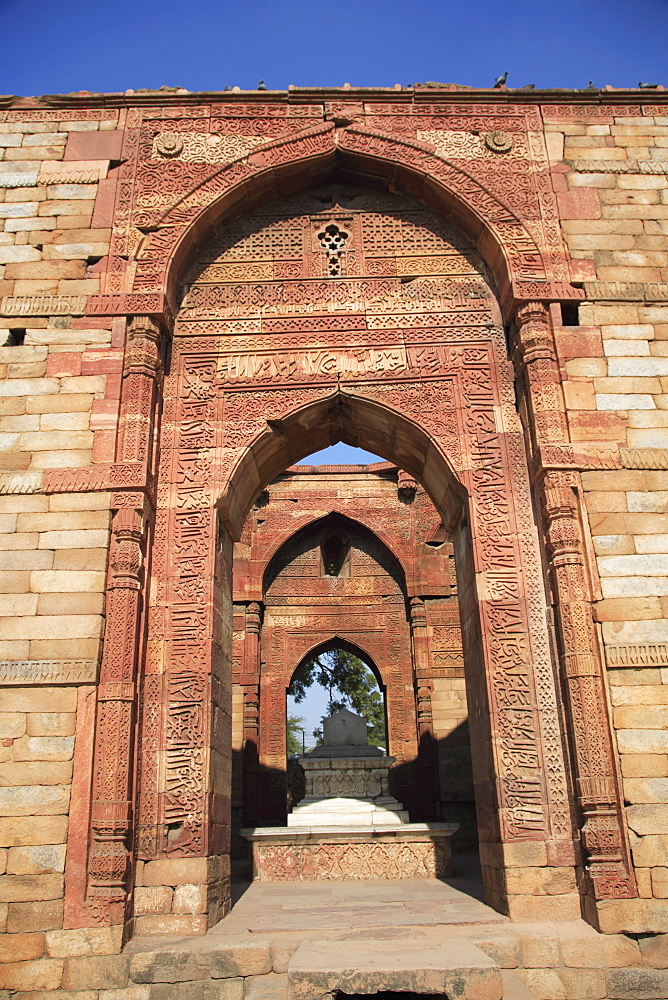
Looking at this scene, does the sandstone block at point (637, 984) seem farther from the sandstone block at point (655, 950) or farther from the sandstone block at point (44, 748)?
the sandstone block at point (44, 748)

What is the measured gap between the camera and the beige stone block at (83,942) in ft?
16.0

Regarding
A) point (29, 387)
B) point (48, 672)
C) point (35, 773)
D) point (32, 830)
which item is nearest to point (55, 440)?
point (29, 387)

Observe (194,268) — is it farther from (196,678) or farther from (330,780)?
(330,780)

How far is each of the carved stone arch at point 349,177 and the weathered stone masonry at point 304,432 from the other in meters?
0.03

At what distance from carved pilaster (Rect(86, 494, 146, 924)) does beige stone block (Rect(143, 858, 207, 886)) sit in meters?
0.28

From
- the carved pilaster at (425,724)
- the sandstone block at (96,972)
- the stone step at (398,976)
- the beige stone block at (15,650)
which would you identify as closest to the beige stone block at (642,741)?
the stone step at (398,976)

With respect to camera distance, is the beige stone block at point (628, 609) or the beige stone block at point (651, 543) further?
the beige stone block at point (651, 543)

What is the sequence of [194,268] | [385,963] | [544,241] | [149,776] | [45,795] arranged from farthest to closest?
[194,268] → [544,241] → [149,776] → [45,795] → [385,963]

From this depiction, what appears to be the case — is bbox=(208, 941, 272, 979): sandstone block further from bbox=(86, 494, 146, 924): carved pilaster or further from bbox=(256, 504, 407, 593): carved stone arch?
bbox=(256, 504, 407, 593): carved stone arch

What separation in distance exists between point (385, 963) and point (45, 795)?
2504 millimetres

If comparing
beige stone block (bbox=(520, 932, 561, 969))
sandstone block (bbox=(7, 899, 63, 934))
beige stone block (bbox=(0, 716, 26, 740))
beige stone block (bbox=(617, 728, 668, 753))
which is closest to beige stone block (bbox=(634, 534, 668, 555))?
beige stone block (bbox=(617, 728, 668, 753))

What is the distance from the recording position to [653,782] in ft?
17.2

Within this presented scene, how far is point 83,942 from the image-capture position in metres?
4.88

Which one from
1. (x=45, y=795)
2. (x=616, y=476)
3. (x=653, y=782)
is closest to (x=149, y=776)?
(x=45, y=795)
